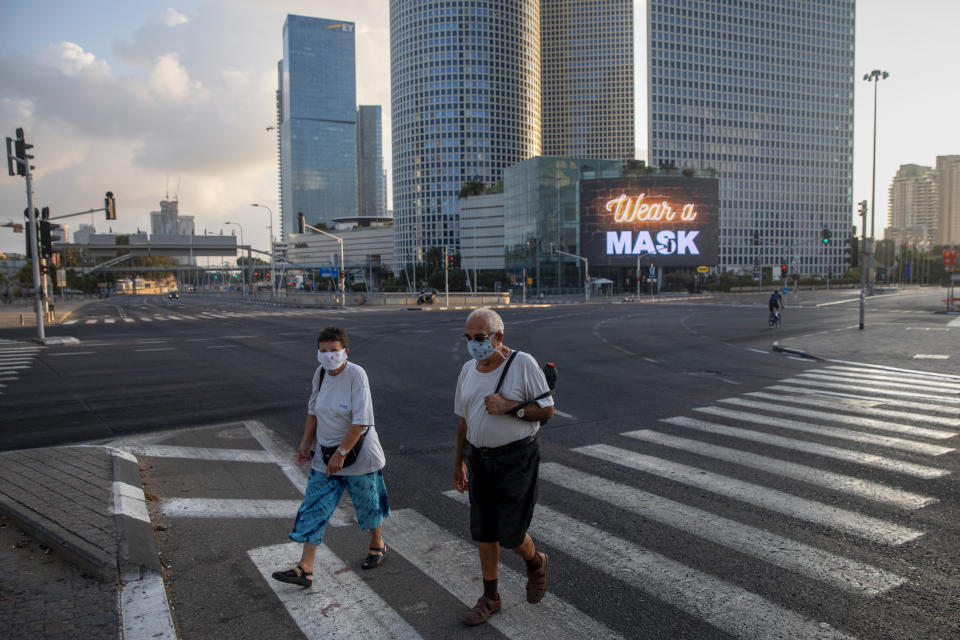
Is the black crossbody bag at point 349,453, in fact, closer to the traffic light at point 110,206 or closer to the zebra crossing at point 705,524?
the zebra crossing at point 705,524

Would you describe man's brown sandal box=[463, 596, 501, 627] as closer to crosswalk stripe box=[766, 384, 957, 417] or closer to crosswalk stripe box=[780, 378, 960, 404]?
crosswalk stripe box=[766, 384, 957, 417]

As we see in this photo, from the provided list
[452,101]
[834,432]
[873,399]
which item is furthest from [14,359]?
[452,101]

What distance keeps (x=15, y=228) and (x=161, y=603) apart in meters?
32.2

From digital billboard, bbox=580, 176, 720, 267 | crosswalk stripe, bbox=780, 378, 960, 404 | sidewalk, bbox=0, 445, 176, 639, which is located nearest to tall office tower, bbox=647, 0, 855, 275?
digital billboard, bbox=580, 176, 720, 267

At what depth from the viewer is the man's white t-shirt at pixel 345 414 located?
4.53 meters

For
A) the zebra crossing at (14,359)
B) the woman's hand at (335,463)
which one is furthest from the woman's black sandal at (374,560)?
the zebra crossing at (14,359)

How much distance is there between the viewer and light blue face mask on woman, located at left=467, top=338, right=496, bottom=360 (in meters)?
3.92

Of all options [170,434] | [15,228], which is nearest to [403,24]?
[15,228]

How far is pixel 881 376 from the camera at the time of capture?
1410cm

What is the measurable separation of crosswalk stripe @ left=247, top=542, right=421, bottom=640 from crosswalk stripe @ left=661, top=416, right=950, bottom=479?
6.03 m

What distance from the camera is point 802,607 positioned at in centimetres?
397

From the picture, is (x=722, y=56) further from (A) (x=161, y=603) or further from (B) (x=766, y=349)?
(A) (x=161, y=603)

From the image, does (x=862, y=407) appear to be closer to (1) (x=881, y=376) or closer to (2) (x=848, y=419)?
(2) (x=848, y=419)

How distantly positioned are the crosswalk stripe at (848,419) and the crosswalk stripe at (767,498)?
3.94m
